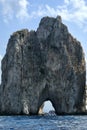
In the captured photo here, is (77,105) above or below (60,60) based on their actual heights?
below

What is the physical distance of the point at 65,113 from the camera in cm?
12269

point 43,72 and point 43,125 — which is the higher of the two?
point 43,72

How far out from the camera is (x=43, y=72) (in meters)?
124

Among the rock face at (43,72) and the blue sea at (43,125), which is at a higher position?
the rock face at (43,72)

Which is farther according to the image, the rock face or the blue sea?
the rock face

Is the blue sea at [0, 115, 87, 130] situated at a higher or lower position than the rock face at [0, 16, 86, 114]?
lower

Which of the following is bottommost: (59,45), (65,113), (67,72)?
(65,113)

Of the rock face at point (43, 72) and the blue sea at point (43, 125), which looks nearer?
the blue sea at point (43, 125)

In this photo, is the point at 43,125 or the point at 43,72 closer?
the point at 43,125

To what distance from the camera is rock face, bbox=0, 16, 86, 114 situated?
396ft

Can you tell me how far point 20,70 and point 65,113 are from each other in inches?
665

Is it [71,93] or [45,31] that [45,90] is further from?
[45,31]

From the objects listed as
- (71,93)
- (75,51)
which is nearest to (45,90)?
(71,93)

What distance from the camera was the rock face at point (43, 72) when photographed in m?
121
